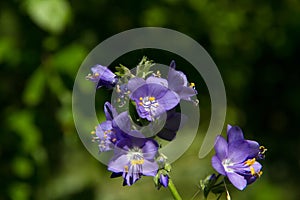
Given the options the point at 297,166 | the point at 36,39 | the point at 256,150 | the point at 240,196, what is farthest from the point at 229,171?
the point at 297,166

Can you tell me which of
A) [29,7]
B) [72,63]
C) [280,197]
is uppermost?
[29,7]

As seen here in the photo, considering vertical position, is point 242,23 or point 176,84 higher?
point 176,84

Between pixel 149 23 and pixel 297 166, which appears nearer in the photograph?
pixel 149 23

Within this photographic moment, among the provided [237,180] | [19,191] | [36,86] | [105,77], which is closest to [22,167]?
[19,191]

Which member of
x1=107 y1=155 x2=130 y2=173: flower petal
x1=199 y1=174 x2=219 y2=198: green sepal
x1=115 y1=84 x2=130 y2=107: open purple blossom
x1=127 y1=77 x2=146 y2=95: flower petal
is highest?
x1=127 y1=77 x2=146 y2=95: flower petal

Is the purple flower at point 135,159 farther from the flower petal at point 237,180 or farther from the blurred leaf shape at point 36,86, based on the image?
the blurred leaf shape at point 36,86

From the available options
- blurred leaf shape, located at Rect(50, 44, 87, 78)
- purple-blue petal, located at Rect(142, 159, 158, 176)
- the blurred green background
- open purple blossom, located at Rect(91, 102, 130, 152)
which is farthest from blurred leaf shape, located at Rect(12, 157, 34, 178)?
purple-blue petal, located at Rect(142, 159, 158, 176)

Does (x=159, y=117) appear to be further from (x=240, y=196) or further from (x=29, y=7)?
(x=240, y=196)

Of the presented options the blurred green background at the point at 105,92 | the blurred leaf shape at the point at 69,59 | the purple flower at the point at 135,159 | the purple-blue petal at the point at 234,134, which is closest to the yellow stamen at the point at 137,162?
the purple flower at the point at 135,159

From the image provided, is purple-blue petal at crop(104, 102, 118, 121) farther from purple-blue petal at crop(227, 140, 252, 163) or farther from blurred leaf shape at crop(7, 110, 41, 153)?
blurred leaf shape at crop(7, 110, 41, 153)
